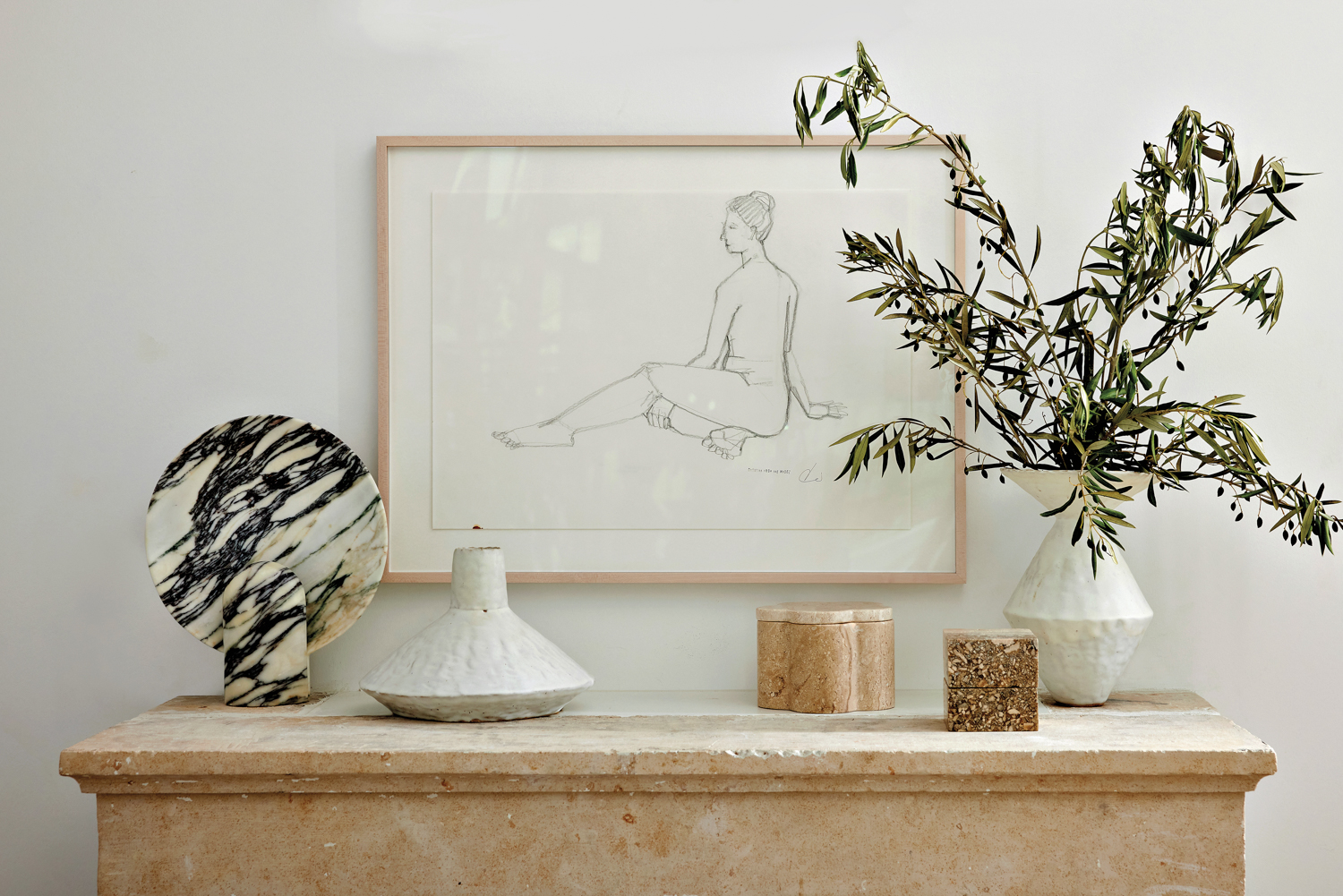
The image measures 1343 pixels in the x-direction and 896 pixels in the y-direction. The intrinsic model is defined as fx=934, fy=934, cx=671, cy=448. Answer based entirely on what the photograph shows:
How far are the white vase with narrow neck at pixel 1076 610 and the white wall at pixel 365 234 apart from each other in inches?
6.4

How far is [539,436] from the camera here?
1.34 meters

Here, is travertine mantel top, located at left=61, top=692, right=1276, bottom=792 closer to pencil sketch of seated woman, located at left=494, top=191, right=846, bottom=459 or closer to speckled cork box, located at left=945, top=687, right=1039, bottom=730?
speckled cork box, located at left=945, top=687, right=1039, bottom=730

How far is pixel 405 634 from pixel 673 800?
520 millimetres

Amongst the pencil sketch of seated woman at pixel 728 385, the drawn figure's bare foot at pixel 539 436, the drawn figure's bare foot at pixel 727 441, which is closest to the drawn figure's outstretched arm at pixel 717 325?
the pencil sketch of seated woman at pixel 728 385

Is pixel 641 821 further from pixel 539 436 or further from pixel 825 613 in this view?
pixel 539 436

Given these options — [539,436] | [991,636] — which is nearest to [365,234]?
[539,436]

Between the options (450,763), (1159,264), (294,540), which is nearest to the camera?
(450,763)

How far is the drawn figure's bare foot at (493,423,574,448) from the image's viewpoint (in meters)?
1.34

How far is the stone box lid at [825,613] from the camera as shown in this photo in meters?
1.15

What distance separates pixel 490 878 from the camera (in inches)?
40.0

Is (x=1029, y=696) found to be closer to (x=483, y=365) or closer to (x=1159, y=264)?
(x=1159, y=264)

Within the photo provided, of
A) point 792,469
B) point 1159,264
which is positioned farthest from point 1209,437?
point 792,469

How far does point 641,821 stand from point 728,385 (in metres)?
0.60

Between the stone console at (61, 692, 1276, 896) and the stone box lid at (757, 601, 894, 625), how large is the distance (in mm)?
164
